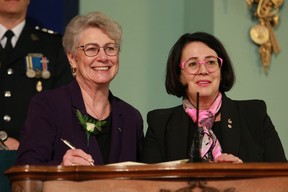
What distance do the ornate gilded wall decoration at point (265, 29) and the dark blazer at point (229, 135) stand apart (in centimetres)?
102

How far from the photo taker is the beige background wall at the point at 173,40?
14.6 feet

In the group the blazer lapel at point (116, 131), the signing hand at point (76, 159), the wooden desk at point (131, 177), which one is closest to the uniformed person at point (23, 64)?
the blazer lapel at point (116, 131)

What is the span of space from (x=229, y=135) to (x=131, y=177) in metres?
1.03

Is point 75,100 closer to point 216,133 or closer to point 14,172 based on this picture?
point 216,133

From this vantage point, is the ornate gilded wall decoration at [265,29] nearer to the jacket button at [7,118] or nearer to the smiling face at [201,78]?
the smiling face at [201,78]

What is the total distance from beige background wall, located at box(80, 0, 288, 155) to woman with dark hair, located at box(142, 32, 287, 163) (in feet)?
2.95

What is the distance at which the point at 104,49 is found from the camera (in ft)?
11.2

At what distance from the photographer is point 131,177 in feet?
7.86

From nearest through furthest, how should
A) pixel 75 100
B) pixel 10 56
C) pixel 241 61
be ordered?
pixel 75 100, pixel 10 56, pixel 241 61

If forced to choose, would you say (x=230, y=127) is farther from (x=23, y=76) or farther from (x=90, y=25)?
(x=23, y=76)

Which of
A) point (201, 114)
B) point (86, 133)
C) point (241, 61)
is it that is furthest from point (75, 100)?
point (241, 61)

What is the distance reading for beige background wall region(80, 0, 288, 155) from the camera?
4445 mm

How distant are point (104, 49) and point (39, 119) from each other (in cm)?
44

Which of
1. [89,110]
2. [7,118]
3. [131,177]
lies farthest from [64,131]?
[131,177]
